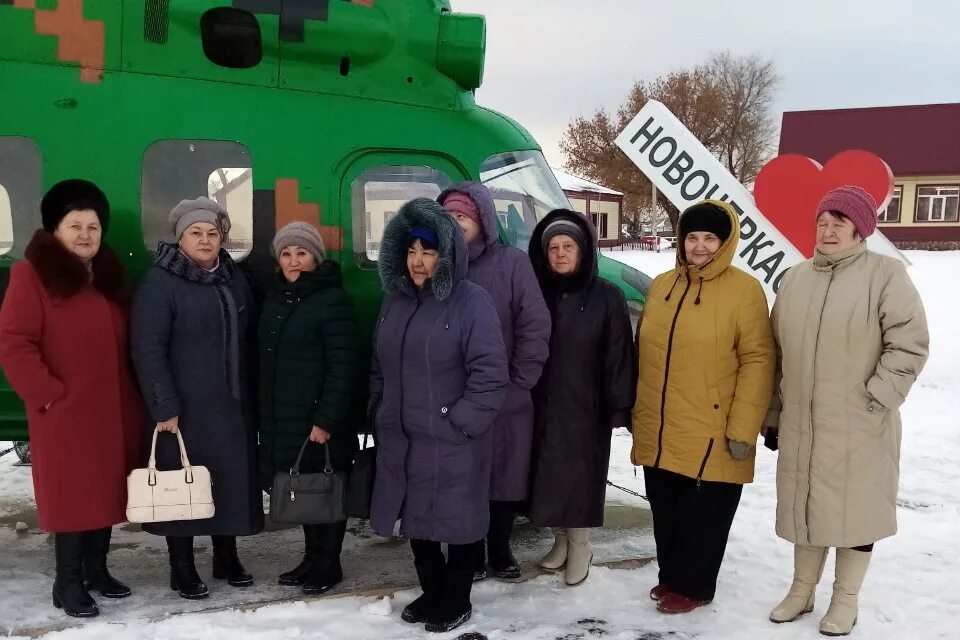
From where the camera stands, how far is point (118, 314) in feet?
12.3

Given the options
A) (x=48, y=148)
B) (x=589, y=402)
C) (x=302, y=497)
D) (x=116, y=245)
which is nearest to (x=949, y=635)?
(x=589, y=402)

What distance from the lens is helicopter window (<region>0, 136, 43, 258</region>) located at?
13.3ft

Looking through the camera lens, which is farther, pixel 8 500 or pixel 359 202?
pixel 8 500

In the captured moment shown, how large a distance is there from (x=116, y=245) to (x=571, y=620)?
298 cm

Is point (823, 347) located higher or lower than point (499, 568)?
higher

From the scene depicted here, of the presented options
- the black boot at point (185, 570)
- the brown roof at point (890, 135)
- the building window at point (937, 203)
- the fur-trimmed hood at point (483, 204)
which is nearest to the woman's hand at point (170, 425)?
the black boot at point (185, 570)

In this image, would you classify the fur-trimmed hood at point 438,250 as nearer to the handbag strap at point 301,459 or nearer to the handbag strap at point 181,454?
the handbag strap at point 301,459

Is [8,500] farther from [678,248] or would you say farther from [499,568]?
[678,248]

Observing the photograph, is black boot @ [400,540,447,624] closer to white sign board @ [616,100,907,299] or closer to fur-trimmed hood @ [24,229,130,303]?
fur-trimmed hood @ [24,229,130,303]

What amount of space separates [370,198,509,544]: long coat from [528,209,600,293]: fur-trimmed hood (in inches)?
20.4

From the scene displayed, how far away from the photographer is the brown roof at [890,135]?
31609 mm

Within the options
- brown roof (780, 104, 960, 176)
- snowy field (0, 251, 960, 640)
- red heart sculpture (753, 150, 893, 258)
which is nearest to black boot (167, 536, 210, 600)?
snowy field (0, 251, 960, 640)

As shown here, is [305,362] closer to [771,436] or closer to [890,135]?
[771,436]

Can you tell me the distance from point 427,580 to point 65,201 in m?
2.42
